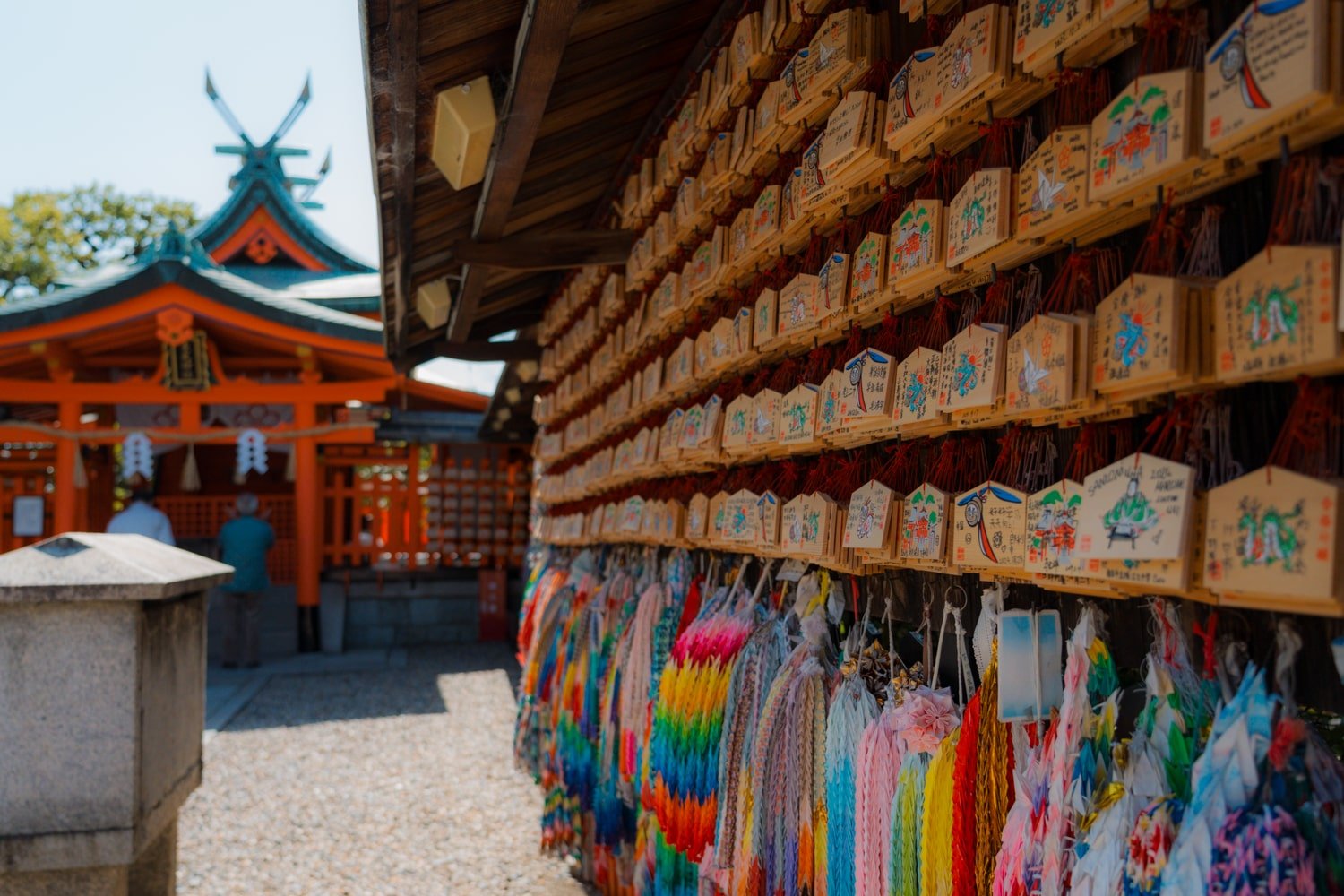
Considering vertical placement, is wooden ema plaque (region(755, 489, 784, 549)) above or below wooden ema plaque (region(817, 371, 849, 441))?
below

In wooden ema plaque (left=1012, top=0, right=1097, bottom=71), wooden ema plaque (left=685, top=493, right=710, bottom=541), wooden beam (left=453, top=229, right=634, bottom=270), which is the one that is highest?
wooden beam (left=453, top=229, right=634, bottom=270)

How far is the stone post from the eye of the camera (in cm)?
332

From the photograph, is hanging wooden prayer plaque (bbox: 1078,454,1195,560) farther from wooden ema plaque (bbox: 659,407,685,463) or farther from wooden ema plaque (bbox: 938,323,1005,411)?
wooden ema plaque (bbox: 659,407,685,463)

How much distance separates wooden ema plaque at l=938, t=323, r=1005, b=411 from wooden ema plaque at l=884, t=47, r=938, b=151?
41 cm

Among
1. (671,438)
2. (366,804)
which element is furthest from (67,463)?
(671,438)

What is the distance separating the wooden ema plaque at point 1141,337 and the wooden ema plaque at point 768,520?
1.30 metres

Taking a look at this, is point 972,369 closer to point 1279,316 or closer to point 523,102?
point 1279,316

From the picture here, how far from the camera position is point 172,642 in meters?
3.85

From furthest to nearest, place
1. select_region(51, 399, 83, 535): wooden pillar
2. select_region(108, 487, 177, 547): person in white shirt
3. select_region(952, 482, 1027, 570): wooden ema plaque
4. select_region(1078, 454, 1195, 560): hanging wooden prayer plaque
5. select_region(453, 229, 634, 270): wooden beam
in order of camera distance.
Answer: select_region(51, 399, 83, 535): wooden pillar, select_region(108, 487, 177, 547): person in white shirt, select_region(453, 229, 634, 270): wooden beam, select_region(952, 482, 1027, 570): wooden ema plaque, select_region(1078, 454, 1195, 560): hanging wooden prayer plaque

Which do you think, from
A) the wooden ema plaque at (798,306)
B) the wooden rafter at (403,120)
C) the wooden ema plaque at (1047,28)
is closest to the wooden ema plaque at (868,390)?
the wooden ema plaque at (798,306)

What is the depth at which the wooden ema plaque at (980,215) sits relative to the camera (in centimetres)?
168

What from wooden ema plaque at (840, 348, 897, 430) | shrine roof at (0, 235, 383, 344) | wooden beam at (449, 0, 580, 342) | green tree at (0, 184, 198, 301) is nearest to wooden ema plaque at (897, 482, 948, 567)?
wooden ema plaque at (840, 348, 897, 430)

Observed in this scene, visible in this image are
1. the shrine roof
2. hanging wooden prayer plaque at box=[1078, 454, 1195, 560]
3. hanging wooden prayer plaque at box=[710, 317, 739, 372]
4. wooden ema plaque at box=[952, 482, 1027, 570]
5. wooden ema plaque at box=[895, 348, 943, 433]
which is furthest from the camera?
the shrine roof

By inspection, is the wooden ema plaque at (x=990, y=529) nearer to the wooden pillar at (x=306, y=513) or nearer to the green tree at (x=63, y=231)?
the wooden pillar at (x=306, y=513)
